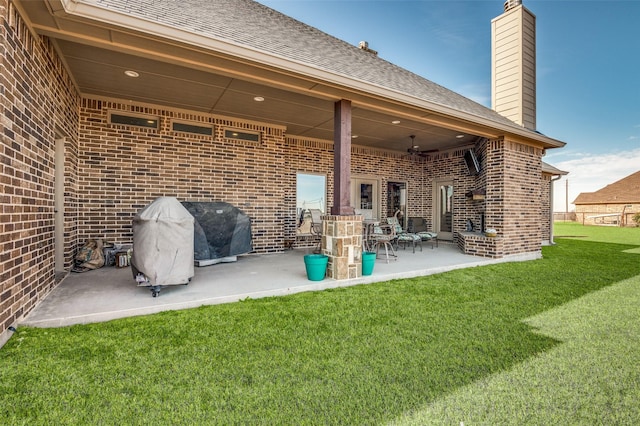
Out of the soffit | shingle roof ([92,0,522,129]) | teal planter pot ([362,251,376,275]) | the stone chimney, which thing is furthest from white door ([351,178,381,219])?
the stone chimney

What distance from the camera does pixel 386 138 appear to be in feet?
25.2

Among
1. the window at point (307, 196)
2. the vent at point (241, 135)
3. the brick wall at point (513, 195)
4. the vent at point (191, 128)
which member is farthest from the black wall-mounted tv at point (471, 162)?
the vent at point (191, 128)

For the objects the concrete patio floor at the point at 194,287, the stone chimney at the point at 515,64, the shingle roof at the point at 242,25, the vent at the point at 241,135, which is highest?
the stone chimney at the point at 515,64

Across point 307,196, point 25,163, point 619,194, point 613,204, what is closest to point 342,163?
point 25,163

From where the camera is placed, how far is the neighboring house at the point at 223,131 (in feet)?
8.80

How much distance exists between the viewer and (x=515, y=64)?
9023 mm

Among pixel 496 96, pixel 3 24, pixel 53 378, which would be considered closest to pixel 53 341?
pixel 53 378

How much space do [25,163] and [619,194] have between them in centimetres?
3271

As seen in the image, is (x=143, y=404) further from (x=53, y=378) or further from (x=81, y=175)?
(x=81, y=175)

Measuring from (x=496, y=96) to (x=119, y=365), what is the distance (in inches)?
440

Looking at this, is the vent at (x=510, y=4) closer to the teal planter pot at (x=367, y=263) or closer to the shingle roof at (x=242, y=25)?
the shingle roof at (x=242, y=25)

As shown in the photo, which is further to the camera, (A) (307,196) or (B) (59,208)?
(A) (307,196)

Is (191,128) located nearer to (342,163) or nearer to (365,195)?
(342,163)

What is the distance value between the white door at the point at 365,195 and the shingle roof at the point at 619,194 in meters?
23.2
